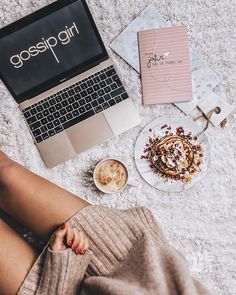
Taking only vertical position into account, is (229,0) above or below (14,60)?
below

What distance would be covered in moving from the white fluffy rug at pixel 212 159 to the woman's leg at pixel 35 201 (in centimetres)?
10

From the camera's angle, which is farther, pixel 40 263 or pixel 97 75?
pixel 97 75

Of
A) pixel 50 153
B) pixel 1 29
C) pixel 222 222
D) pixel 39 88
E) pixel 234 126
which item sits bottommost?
pixel 222 222

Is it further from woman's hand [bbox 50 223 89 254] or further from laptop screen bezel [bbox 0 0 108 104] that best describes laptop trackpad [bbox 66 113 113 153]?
woman's hand [bbox 50 223 89 254]

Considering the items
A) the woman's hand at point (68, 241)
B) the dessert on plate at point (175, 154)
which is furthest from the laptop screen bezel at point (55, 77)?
the woman's hand at point (68, 241)

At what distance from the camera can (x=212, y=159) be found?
107 cm

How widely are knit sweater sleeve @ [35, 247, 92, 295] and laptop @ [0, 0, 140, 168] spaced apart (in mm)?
248

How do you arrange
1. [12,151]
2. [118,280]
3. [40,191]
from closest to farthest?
[118,280] → [40,191] → [12,151]

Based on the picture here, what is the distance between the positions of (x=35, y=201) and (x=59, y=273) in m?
0.16

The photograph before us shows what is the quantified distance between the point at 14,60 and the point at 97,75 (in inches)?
7.7

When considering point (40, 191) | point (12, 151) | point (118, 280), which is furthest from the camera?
point (12, 151)

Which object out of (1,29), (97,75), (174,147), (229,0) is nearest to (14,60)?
(1,29)

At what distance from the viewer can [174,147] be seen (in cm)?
104

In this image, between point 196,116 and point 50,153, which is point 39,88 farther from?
point 196,116
